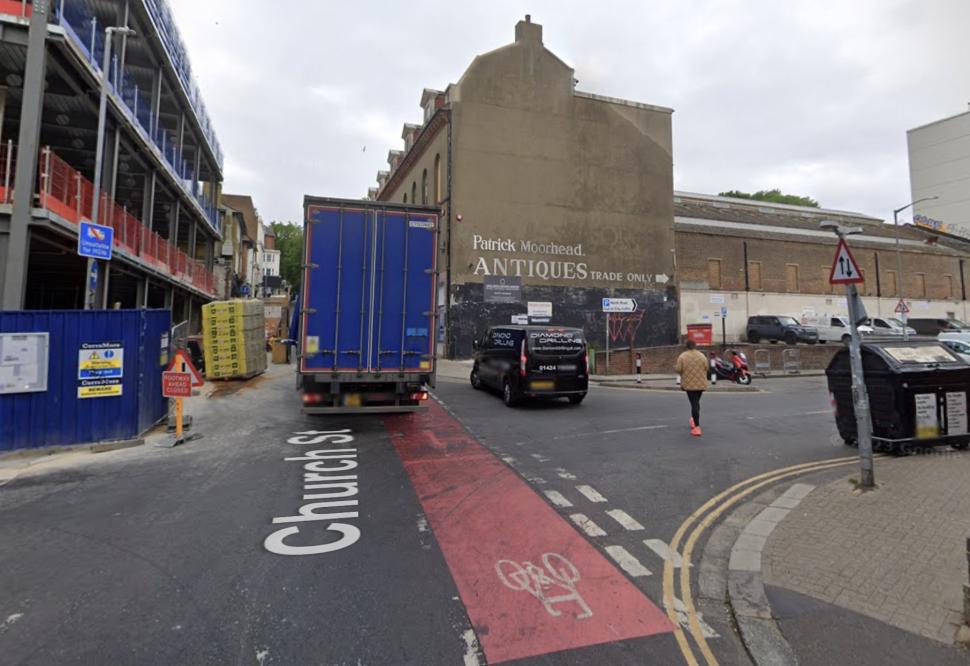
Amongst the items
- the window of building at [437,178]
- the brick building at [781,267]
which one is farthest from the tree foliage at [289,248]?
the brick building at [781,267]

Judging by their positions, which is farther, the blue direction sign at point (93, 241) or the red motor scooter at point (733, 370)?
the red motor scooter at point (733, 370)

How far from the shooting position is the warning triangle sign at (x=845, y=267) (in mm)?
5661

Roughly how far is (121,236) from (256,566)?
1446cm

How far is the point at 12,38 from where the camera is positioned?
10.5 meters

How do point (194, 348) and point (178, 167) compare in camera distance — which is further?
point (178, 167)

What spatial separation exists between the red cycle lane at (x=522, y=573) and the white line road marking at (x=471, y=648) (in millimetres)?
52

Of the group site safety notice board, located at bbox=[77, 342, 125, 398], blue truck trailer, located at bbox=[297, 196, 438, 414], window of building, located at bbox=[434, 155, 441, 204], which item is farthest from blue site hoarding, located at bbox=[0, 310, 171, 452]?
window of building, located at bbox=[434, 155, 441, 204]

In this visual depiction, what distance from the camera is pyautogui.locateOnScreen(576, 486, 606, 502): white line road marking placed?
5449 mm

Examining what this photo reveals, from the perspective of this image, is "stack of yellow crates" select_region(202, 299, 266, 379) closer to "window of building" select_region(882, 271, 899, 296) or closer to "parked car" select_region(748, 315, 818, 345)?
"parked car" select_region(748, 315, 818, 345)

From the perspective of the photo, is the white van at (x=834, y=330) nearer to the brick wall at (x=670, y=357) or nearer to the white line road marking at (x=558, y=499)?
the brick wall at (x=670, y=357)

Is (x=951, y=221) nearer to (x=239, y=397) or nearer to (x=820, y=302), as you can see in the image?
(x=820, y=302)

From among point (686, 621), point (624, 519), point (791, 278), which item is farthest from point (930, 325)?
point (686, 621)

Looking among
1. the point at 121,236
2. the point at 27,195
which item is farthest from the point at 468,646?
the point at 121,236

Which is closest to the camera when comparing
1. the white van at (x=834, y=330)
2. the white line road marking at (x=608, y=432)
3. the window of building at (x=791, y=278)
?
the white line road marking at (x=608, y=432)
